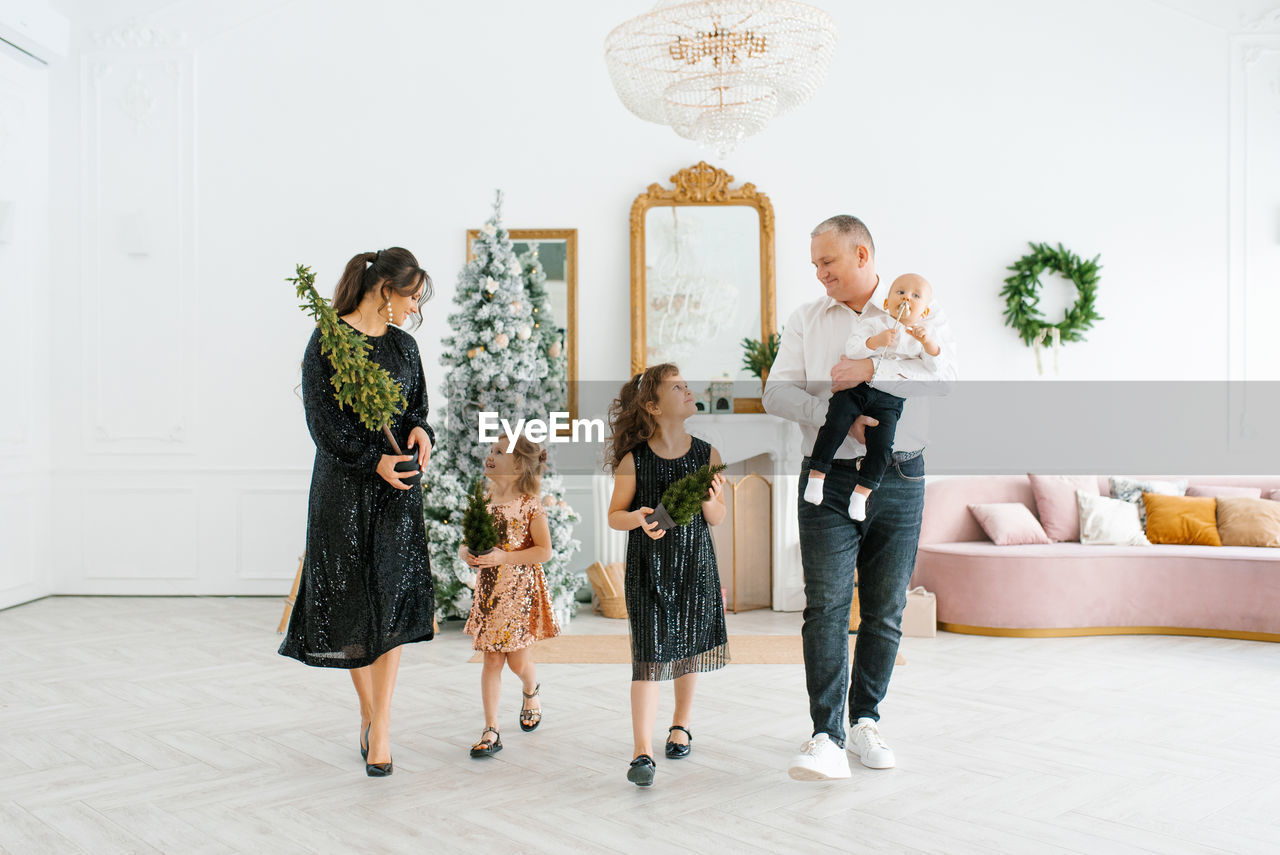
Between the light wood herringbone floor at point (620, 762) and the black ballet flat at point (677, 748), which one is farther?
the black ballet flat at point (677, 748)

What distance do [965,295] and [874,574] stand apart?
12.2 feet

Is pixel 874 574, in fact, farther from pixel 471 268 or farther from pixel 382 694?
pixel 471 268

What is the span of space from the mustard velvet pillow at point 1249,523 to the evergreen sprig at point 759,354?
260 centimetres

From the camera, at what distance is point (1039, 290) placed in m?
6.18

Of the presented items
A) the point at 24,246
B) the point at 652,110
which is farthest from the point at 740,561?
the point at 24,246

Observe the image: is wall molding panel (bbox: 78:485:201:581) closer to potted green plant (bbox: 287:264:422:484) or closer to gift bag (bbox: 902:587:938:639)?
potted green plant (bbox: 287:264:422:484)

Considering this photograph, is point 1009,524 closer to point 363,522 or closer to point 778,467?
point 778,467

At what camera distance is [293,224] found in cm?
630

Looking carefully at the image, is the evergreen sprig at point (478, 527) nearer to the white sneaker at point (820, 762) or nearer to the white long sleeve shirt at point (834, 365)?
the white long sleeve shirt at point (834, 365)

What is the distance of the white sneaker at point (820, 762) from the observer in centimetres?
275

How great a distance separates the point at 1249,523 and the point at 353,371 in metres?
4.81

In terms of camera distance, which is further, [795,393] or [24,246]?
[24,246]

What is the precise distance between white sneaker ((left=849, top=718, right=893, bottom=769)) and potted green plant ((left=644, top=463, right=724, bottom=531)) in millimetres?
892

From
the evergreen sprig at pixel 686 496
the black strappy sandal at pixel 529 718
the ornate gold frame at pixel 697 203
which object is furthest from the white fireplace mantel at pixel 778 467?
the evergreen sprig at pixel 686 496
